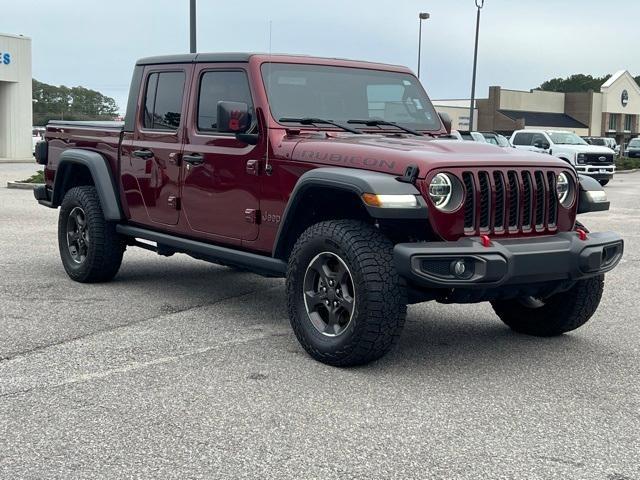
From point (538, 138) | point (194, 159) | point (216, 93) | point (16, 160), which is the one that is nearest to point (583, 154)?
point (538, 138)

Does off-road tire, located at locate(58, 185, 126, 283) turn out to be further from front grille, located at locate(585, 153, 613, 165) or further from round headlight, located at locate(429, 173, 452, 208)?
front grille, located at locate(585, 153, 613, 165)

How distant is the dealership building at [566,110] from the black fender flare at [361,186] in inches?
2614

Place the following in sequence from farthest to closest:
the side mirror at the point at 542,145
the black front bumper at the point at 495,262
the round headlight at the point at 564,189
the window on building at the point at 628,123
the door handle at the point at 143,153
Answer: the window on building at the point at 628,123 → the side mirror at the point at 542,145 → the door handle at the point at 143,153 → the round headlight at the point at 564,189 → the black front bumper at the point at 495,262

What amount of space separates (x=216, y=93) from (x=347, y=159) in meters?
1.70

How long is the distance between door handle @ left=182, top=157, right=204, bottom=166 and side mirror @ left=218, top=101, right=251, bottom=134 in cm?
61

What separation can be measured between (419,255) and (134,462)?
194cm

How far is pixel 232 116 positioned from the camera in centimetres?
610

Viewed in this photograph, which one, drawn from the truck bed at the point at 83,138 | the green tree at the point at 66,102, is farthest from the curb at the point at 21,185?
the green tree at the point at 66,102

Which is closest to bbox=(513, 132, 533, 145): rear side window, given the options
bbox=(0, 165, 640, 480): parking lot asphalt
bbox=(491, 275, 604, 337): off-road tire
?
bbox=(0, 165, 640, 480): parking lot asphalt

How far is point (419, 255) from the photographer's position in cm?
503

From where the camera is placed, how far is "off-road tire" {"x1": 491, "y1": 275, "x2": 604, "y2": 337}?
614 centimetres

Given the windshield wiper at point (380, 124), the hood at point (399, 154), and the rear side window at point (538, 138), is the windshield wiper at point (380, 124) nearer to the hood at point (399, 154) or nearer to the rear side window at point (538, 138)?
the hood at point (399, 154)

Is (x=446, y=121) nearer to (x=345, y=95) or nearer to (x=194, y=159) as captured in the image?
(x=345, y=95)

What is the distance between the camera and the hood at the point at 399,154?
210 inches
